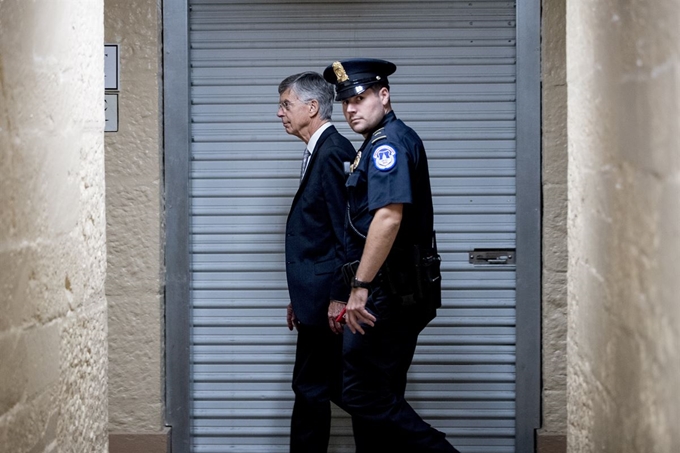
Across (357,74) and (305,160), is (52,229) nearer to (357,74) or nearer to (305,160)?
(357,74)

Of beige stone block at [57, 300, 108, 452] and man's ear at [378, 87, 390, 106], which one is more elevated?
man's ear at [378, 87, 390, 106]

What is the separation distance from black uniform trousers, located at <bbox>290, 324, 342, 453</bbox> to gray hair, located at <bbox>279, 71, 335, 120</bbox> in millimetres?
1013

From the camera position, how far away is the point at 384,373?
13.7 feet

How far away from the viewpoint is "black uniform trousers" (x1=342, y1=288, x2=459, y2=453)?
4.14 m

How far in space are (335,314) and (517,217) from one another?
3.75ft

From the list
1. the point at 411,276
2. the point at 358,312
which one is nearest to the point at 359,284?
the point at 358,312

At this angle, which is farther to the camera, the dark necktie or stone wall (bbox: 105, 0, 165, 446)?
stone wall (bbox: 105, 0, 165, 446)

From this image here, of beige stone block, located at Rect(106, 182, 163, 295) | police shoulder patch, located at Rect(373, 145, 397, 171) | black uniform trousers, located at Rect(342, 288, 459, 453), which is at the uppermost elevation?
police shoulder patch, located at Rect(373, 145, 397, 171)

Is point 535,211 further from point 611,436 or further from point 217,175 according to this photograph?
point 611,436

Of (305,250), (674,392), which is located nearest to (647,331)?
(674,392)

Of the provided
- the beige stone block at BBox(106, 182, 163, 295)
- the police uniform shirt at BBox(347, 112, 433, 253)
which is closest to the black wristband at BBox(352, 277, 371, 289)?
the police uniform shirt at BBox(347, 112, 433, 253)

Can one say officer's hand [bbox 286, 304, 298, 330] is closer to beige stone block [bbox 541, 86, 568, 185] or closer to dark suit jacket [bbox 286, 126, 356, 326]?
dark suit jacket [bbox 286, 126, 356, 326]

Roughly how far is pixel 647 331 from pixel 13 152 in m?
1.53

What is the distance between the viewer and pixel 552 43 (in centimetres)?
475
